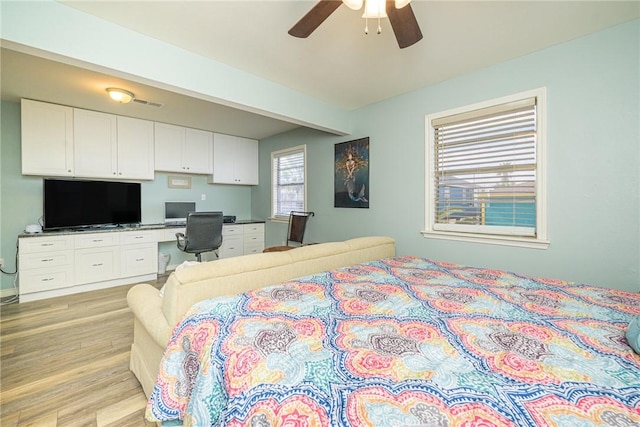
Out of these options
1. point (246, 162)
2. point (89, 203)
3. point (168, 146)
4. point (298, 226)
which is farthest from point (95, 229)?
point (298, 226)

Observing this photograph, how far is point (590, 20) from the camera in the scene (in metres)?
1.94

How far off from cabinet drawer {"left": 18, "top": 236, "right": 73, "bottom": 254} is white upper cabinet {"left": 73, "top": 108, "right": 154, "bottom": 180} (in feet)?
3.02

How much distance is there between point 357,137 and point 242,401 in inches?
136

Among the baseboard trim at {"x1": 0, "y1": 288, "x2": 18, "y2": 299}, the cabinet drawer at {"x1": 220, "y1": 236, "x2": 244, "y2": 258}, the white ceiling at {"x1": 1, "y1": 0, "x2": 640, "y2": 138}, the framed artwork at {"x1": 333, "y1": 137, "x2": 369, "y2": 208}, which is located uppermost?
the white ceiling at {"x1": 1, "y1": 0, "x2": 640, "y2": 138}

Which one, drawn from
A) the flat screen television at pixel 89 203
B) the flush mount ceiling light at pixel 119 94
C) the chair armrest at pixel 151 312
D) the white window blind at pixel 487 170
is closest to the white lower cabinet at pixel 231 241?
the flat screen television at pixel 89 203

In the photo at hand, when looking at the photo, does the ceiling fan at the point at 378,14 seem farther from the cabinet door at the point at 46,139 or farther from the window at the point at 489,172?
the cabinet door at the point at 46,139

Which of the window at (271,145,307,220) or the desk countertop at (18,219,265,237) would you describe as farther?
the window at (271,145,307,220)

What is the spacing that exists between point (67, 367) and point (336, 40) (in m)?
3.23

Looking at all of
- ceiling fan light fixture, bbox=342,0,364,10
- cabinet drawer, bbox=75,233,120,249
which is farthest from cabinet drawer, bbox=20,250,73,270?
ceiling fan light fixture, bbox=342,0,364,10

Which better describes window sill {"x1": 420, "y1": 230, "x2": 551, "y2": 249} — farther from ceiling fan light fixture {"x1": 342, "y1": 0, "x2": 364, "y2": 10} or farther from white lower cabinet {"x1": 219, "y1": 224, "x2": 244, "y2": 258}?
white lower cabinet {"x1": 219, "y1": 224, "x2": 244, "y2": 258}

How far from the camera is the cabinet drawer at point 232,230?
4945mm

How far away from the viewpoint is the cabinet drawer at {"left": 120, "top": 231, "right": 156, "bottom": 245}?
392 centimetres

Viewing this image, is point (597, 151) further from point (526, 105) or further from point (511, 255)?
point (511, 255)

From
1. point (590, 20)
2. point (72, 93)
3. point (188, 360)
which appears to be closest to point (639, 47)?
point (590, 20)
